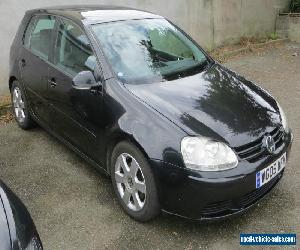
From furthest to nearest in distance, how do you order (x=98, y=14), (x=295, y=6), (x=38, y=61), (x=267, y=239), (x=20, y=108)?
1. (x=295, y=6)
2. (x=20, y=108)
3. (x=38, y=61)
4. (x=98, y=14)
5. (x=267, y=239)

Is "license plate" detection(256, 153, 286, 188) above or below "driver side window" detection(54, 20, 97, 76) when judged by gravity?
below

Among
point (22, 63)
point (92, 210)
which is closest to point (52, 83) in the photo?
point (22, 63)

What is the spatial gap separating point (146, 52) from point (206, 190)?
5.45 feet

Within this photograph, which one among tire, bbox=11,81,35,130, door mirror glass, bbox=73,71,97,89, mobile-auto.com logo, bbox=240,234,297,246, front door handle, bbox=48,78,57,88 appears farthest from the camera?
tire, bbox=11,81,35,130

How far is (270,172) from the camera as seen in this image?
11.1 feet

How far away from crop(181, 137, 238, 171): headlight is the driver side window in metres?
1.32

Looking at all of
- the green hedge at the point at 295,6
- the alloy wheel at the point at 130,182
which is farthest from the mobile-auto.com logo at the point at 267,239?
the green hedge at the point at 295,6

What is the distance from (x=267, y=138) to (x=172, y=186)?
88 cm

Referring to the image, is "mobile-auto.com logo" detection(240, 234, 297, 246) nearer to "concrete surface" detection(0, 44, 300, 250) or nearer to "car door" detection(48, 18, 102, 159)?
"concrete surface" detection(0, 44, 300, 250)

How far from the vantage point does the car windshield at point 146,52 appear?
3.91 metres

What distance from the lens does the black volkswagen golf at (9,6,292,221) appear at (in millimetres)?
3168

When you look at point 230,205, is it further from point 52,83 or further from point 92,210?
point 52,83

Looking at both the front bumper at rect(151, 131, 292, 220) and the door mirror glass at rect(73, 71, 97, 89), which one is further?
the door mirror glass at rect(73, 71, 97, 89)

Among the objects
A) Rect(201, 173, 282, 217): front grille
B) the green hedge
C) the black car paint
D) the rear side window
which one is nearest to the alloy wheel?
Rect(201, 173, 282, 217): front grille
